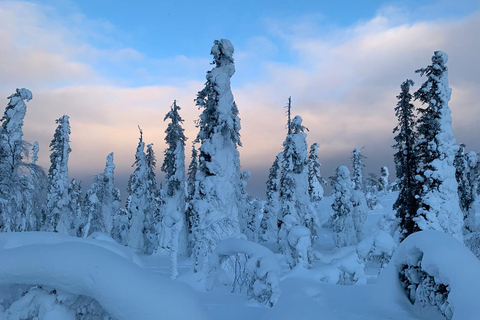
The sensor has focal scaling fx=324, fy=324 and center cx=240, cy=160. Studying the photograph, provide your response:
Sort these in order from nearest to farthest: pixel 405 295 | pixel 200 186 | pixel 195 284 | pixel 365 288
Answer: pixel 405 295
pixel 365 288
pixel 195 284
pixel 200 186

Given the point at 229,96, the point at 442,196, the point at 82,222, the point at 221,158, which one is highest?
the point at 229,96

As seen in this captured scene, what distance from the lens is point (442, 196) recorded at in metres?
16.3

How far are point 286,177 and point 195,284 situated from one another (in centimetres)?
1575

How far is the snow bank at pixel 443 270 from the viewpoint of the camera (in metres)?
3.73

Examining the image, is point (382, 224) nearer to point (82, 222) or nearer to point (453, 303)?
point (453, 303)

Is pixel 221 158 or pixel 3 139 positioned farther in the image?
pixel 3 139

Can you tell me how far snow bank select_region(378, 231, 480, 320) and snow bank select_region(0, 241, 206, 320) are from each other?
3131 mm

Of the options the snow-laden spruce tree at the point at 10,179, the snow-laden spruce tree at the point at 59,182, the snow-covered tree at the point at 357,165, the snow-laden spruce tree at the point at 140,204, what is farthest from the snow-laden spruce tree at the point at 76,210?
the snow-covered tree at the point at 357,165

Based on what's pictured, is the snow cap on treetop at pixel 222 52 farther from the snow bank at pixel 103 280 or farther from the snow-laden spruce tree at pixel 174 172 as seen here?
the snow bank at pixel 103 280

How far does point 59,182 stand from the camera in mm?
31531

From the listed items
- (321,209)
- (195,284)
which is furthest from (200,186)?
(321,209)

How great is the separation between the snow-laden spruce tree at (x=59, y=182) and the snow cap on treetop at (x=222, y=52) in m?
22.1

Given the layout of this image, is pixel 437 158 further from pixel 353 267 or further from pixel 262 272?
pixel 262 272

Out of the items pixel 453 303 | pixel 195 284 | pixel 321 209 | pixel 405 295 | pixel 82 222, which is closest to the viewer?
pixel 453 303
